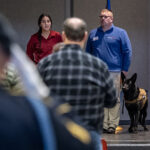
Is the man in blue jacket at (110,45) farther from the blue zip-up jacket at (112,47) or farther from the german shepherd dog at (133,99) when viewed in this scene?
the german shepherd dog at (133,99)

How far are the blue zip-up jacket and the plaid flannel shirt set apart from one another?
16.9 feet

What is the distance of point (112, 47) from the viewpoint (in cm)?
925

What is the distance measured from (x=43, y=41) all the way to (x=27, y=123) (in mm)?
7455

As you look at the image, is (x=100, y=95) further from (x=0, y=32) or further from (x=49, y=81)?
(x=0, y=32)

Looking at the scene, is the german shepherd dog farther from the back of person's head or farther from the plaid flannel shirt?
the plaid flannel shirt

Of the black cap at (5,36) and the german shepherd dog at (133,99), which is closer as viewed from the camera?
the black cap at (5,36)

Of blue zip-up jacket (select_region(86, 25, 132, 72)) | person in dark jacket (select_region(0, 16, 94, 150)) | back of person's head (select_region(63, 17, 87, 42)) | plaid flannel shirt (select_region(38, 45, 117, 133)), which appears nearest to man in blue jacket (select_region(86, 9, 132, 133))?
blue zip-up jacket (select_region(86, 25, 132, 72))

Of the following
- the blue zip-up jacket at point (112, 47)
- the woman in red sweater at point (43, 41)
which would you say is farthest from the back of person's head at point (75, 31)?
the blue zip-up jacket at point (112, 47)

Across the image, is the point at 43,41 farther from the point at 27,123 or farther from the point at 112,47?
the point at 27,123

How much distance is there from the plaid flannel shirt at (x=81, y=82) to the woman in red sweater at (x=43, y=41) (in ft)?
15.6

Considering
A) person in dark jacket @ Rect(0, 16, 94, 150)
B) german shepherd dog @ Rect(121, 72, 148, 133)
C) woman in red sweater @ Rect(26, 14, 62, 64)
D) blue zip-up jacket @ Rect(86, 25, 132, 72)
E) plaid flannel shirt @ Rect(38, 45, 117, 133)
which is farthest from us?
german shepherd dog @ Rect(121, 72, 148, 133)

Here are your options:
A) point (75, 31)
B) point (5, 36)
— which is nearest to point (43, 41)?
point (75, 31)

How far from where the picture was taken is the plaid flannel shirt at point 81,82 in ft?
13.0

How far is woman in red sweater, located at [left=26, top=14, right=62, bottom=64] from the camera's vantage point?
8.85 m
